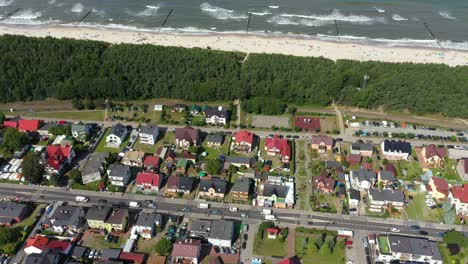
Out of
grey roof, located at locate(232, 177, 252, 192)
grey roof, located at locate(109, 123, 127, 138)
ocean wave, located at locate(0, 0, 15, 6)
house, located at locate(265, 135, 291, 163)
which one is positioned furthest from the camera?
ocean wave, located at locate(0, 0, 15, 6)

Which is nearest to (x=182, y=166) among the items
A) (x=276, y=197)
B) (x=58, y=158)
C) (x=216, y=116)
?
(x=216, y=116)

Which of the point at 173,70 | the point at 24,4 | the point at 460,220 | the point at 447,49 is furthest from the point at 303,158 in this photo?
the point at 24,4

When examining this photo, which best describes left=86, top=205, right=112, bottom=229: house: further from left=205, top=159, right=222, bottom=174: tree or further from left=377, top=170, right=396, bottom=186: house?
left=377, top=170, right=396, bottom=186: house

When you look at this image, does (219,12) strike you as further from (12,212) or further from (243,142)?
(12,212)

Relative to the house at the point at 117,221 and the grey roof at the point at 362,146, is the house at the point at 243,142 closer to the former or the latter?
the grey roof at the point at 362,146

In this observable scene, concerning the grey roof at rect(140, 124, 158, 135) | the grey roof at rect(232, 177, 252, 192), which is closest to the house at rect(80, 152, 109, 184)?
the grey roof at rect(140, 124, 158, 135)

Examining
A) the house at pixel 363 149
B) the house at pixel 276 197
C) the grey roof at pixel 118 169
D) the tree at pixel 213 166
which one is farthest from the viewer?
the house at pixel 363 149

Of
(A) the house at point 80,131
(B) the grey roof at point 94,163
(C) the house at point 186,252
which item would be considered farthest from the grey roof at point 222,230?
(A) the house at point 80,131
